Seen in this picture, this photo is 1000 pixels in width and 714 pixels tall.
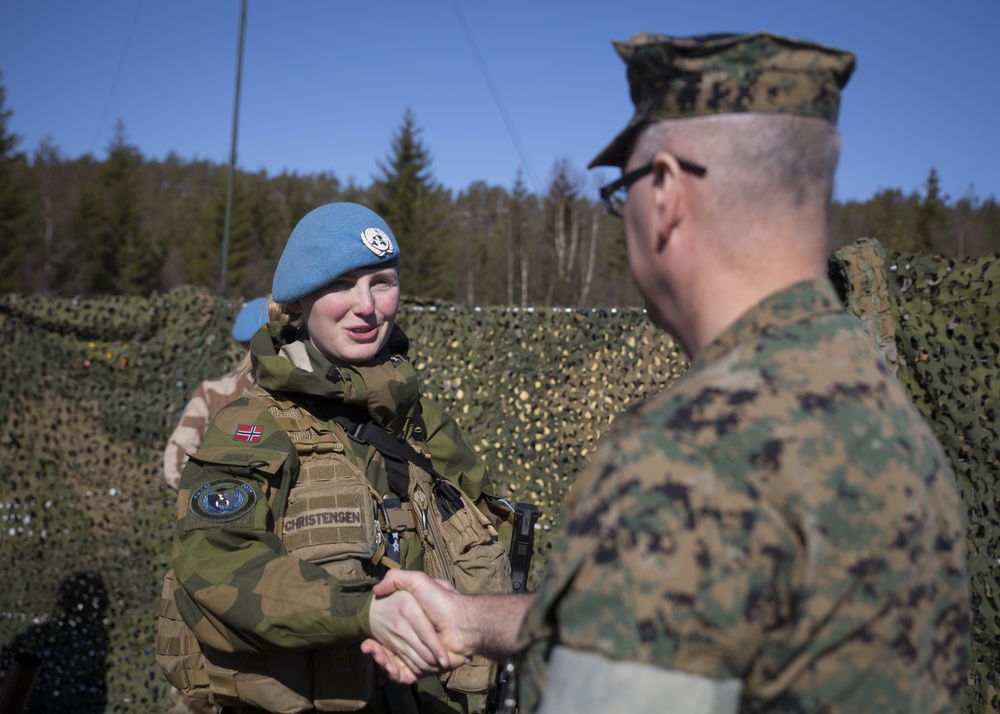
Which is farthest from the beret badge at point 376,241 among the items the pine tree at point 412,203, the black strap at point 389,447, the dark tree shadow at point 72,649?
the pine tree at point 412,203

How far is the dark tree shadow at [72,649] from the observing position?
17.8ft

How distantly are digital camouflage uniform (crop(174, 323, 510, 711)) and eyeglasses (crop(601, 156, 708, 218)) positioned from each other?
1127mm

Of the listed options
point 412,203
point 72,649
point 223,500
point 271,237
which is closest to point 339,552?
point 223,500

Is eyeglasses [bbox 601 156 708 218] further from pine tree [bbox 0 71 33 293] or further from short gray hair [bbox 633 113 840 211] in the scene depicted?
pine tree [bbox 0 71 33 293]

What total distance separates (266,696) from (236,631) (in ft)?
0.73

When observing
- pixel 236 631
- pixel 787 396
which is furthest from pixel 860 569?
pixel 236 631

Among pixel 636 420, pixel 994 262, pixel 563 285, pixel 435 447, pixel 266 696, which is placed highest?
pixel 563 285

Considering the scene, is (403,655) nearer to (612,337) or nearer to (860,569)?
(860,569)

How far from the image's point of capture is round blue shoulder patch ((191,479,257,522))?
2127mm

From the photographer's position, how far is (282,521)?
7.56 ft

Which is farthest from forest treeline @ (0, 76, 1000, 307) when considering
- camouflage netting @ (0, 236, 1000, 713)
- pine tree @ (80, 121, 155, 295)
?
camouflage netting @ (0, 236, 1000, 713)

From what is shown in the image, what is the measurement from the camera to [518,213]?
55750mm

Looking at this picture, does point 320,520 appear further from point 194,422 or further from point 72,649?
point 72,649

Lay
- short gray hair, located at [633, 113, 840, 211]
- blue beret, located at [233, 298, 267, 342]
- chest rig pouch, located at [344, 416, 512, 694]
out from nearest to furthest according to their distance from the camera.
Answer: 1. short gray hair, located at [633, 113, 840, 211]
2. chest rig pouch, located at [344, 416, 512, 694]
3. blue beret, located at [233, 298, 267, 342]
